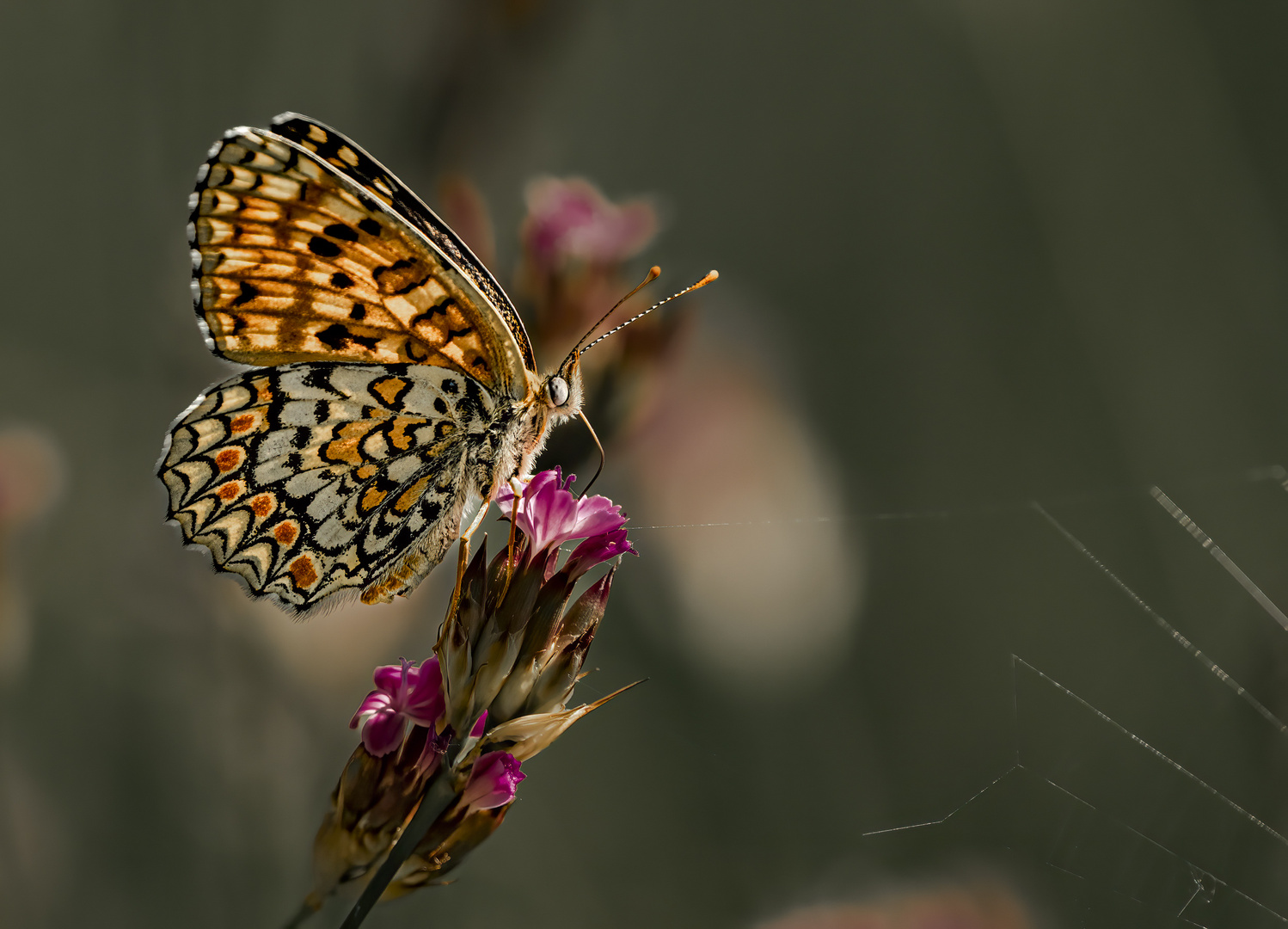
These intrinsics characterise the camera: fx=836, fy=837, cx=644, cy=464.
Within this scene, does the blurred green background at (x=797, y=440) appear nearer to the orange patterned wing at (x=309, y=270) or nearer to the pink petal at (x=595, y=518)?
the orange patterned wing at (x=309, y=270)

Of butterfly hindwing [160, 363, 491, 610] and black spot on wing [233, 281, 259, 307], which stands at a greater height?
black spot on wing [233, 281, 259, 307]

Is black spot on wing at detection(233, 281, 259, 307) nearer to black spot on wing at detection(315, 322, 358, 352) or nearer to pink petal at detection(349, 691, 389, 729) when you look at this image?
black spot on wing at detection(315, 322, 358, 352)

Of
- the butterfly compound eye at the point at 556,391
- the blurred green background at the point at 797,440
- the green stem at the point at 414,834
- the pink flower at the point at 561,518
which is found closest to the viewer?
the green stem at the point at 414,834

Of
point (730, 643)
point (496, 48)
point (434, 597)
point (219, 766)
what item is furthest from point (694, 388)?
point (219, 766)

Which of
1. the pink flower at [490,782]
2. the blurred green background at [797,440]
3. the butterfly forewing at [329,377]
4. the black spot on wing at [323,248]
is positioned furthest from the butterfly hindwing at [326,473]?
the blurred green background at [797,440]

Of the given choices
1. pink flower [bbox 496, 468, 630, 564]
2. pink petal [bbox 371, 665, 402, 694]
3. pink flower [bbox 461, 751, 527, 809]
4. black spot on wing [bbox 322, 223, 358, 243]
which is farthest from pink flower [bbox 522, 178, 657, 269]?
pink flower [bbox 461, 751, 527, 809]

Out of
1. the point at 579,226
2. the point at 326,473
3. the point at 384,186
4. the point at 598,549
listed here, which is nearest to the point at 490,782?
the point at 598,549

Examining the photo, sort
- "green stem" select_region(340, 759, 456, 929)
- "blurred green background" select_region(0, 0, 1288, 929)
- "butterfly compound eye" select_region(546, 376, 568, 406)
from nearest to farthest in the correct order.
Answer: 1. "green stem" select_region(340, 759, 456, 929)
2. "butterfly compound eye" select_region(546, 376, 568, 406)
3. "blurred green background" select_region(0, 0, 1288, 929)
